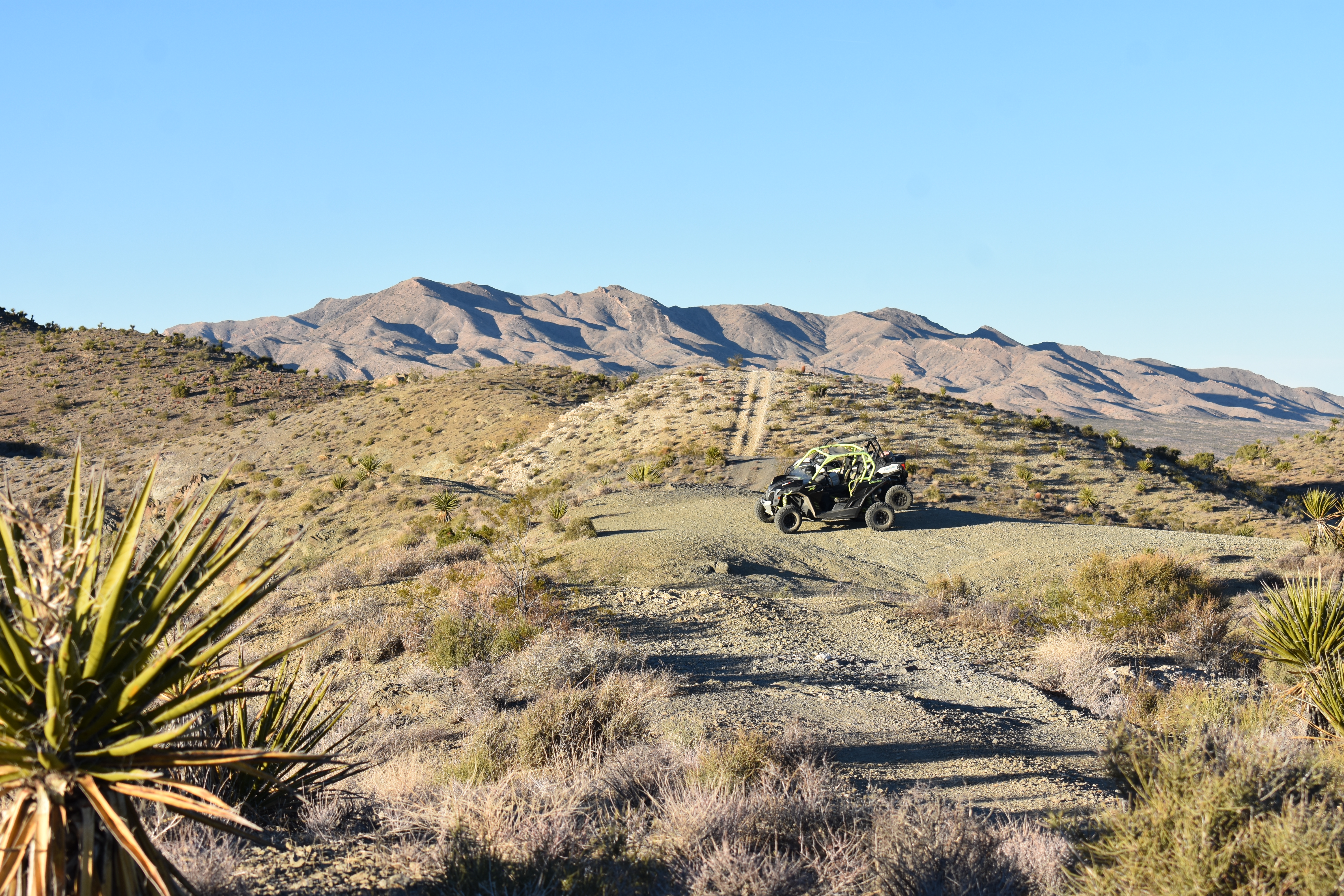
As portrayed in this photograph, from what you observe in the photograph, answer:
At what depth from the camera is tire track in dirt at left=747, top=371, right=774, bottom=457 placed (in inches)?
1303

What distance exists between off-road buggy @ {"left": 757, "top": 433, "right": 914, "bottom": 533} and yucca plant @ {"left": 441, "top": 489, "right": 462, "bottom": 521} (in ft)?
35.8

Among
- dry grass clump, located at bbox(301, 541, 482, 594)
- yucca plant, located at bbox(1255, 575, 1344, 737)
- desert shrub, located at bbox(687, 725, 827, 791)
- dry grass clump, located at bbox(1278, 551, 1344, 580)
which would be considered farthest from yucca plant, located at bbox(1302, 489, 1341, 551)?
dry grass clump, located at bbox(301, 541, 482, 594)

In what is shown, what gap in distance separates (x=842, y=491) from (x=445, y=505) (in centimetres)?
1320

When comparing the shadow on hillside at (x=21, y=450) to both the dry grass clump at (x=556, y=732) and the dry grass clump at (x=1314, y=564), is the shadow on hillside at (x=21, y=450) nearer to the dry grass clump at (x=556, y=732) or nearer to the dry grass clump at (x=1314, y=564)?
the dry grass clump at (x=556, y=732)

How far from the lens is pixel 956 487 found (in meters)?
28.5

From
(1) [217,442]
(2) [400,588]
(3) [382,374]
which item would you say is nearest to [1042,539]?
(2) [400,588]

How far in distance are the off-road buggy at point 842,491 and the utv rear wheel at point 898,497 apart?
0.01 metres

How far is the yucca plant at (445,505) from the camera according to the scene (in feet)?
87.1

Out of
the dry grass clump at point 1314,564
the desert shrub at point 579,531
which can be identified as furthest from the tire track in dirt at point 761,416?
the dry grass clump at point 1314,564

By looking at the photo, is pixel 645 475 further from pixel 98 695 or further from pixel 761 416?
pixel 98 695

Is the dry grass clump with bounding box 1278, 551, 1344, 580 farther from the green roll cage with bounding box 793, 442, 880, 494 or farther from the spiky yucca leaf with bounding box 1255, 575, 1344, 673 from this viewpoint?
the green roll cage with bounding box 793, 442, 880, 494

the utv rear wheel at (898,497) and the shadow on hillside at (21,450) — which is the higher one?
the utv rear wheel at (898,497)

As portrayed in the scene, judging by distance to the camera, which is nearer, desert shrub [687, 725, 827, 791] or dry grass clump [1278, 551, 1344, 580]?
desert shrub [687, 725, 827, 791]

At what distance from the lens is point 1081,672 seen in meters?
10.4
